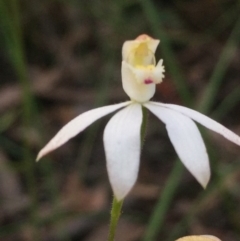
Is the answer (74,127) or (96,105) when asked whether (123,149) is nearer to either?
(74,127)

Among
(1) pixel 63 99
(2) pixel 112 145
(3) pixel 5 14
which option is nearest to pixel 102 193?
(1) pixel 63 99

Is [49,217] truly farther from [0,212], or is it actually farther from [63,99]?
[63,99]

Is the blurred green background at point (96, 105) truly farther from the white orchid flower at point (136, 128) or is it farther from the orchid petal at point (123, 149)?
the orchid petal at point (123, 149)

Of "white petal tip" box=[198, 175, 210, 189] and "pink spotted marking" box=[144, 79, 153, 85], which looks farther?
"pink spotted marking" box=[144, 79, 153, 85]

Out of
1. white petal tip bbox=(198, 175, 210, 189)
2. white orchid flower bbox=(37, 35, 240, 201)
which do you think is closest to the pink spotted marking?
Result: white orchid flower bbox=(37, 35, 240, 201)

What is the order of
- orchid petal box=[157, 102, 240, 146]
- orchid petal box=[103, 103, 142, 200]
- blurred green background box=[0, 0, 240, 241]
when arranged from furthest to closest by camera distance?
blurred green background box=[0, 0, 240, 241]
orchid petal box=[157, 102, 240, 146]
orchid petal box=[103, 103, 142, 200]

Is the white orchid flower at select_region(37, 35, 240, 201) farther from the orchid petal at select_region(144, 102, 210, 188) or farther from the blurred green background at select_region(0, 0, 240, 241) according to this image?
the blurred green background at select_region(0, 0, 240, 241)
